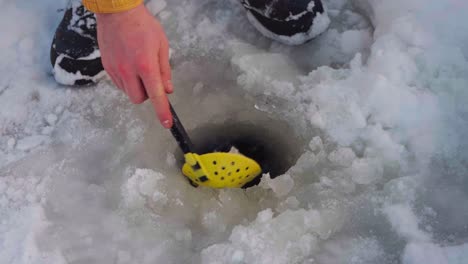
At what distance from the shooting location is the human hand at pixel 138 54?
3.16 ft

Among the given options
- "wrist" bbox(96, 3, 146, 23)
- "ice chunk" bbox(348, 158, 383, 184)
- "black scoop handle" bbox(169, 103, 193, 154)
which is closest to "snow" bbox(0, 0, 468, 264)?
"ice chunk" bbox(348, 158, 383, 184)

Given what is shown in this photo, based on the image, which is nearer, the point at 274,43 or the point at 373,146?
the point at 373,146

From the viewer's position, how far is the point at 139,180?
3.92 feet

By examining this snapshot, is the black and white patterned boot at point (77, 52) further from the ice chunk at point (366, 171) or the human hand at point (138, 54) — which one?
the ice chunk at point (366, 171)

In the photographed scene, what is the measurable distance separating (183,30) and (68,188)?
20.9 inches

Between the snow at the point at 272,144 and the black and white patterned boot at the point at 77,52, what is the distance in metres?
0.04

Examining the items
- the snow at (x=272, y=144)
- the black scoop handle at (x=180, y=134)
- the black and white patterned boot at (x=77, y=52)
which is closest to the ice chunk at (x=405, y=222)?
the snow at (x=272, y=144)

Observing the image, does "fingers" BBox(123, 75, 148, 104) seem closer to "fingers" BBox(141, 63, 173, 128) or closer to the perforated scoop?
"fingers" BBox(141, 63, 173, 128)

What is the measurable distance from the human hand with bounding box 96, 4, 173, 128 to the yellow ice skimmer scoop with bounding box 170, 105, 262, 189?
0.14 metres

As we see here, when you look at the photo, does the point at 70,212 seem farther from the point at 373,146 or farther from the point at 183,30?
the point at 373,146

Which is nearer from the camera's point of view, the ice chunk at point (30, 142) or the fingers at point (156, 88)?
the fingers at point (156, 88)

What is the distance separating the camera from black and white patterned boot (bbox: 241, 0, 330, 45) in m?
1.35

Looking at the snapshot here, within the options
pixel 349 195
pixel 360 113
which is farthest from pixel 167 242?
pixel 360 113

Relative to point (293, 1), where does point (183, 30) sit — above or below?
below
